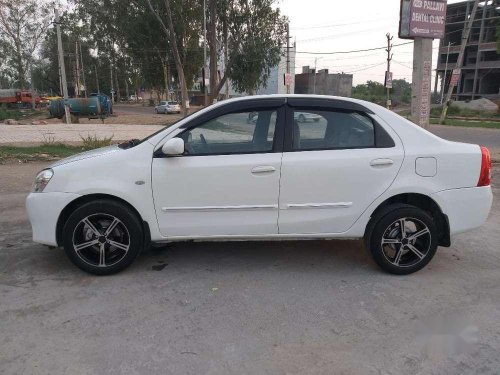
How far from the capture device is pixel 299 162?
13.0 ft

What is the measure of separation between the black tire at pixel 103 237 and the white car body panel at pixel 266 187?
0.12 m

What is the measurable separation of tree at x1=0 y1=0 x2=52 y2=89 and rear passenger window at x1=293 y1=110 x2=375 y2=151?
57020mm

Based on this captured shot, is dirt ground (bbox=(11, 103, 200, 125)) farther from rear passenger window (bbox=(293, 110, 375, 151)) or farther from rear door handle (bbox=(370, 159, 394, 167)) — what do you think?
rear door handle (bbox=(370, 159, 394, 167))

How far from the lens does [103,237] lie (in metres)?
4.02

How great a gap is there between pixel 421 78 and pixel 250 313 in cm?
801

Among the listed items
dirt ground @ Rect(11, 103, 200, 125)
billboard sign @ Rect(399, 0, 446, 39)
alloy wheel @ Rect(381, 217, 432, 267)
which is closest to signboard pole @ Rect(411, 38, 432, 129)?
billboard sign @ Rect(399, 0, 446, 39)

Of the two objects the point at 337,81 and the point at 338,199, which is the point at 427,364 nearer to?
the point at 338,199

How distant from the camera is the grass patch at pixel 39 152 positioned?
11523 mm

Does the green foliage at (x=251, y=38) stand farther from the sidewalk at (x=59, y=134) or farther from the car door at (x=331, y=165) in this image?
the car door at (x=331, y=165)

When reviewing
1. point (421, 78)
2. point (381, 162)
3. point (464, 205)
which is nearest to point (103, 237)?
point (381, 162)

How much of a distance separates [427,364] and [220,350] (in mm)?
1346

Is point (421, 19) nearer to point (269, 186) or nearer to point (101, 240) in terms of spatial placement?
point (269, 186)

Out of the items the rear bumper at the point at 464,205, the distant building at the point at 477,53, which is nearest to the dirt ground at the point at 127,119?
the rear bumper at the point at 464,205

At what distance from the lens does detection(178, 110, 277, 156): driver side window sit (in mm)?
4027
